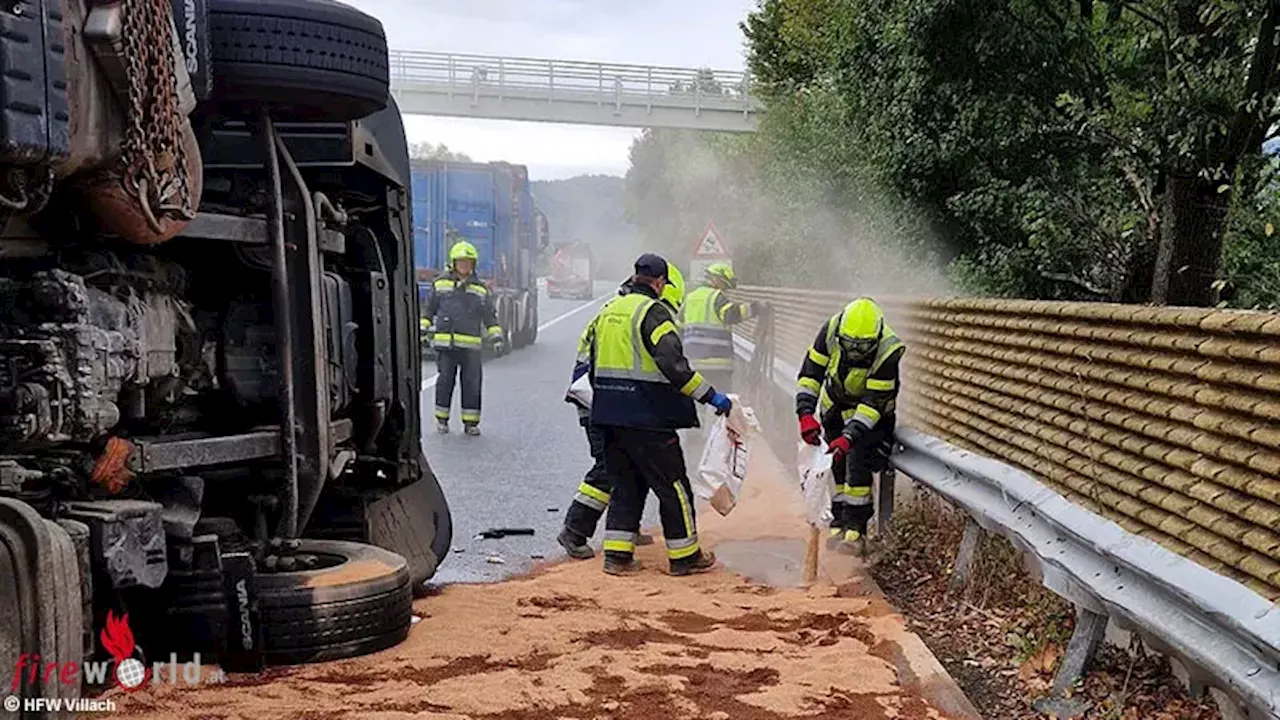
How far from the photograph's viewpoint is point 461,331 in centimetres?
1268

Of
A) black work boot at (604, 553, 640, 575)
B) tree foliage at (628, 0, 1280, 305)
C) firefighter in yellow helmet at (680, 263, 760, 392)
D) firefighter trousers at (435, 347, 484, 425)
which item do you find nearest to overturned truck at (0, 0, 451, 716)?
black work boot at (604, 553, 640, 575)

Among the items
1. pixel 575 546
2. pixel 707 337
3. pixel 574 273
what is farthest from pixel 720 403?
pixel 574 273

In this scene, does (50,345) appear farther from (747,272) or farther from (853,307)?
(747,272)

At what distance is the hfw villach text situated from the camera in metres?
2.54

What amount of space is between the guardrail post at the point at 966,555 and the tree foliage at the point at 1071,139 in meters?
3.43

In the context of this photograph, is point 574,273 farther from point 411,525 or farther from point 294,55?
point 294,55

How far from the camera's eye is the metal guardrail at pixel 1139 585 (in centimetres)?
306

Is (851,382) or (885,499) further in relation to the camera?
(885,499)

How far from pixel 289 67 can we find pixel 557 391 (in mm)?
12553

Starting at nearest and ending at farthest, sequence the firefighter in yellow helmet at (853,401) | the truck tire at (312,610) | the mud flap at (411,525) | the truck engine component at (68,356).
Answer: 1. the truck engine component at (68,356)
2. the truck tire at (312,610)
3. the mud flap at (411,525)
4. the firefighter in yellow helmet at (853,401)

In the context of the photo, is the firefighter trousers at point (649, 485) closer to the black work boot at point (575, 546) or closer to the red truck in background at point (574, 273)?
the black work boot at point (575, 546)

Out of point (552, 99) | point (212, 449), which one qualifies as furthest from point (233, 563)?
point (552, 99)

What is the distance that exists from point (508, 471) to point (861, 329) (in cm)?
406

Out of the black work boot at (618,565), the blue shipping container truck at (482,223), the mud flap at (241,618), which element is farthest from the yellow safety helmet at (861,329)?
the blue shipping container truck at (482,223)
